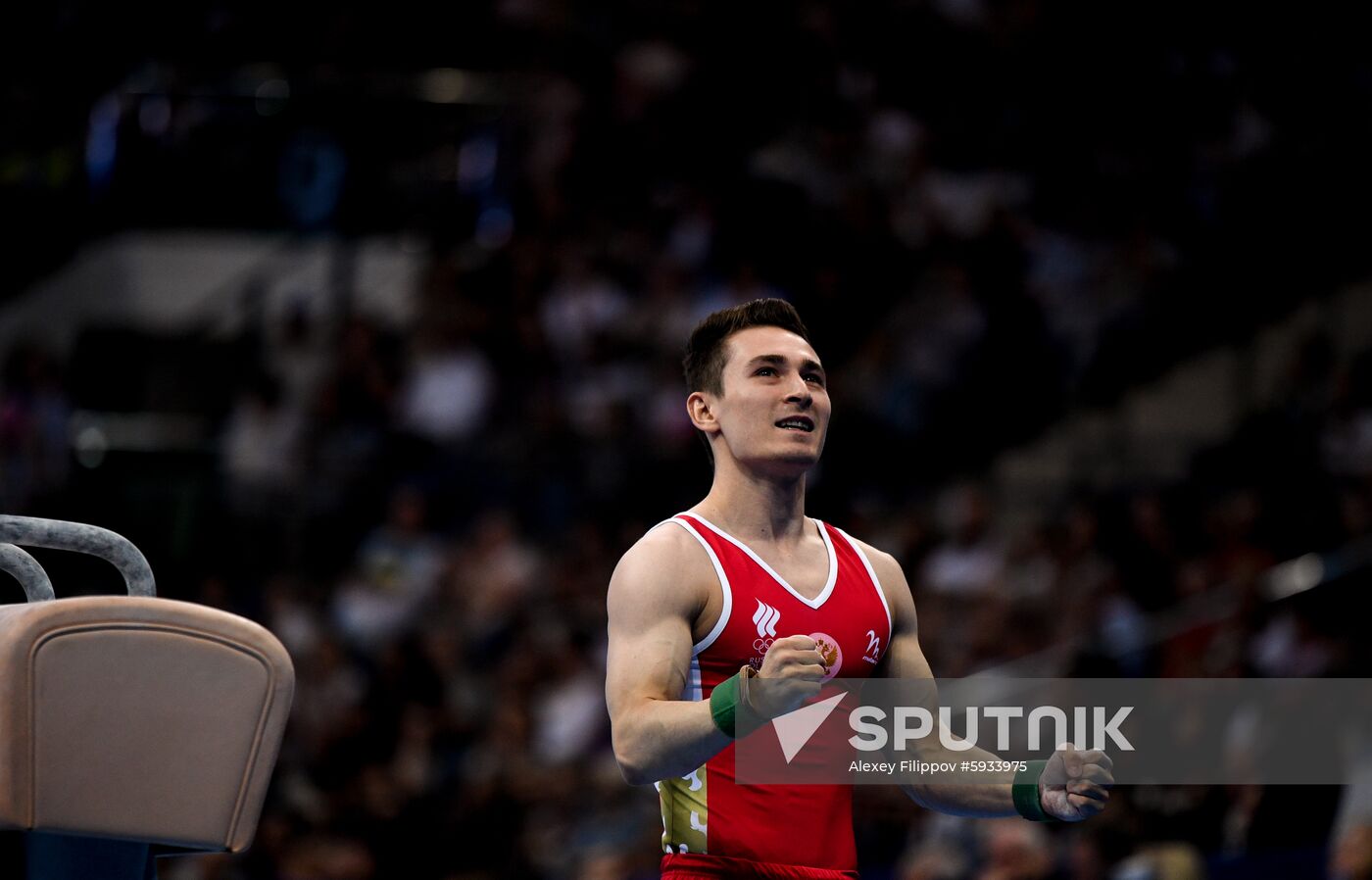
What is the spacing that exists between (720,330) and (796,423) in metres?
0.39

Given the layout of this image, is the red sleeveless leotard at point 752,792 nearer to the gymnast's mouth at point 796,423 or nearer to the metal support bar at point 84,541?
the gymnast's mouth at point 796,423

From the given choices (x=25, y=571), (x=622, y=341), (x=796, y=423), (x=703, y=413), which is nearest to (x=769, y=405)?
Answer: (x=796, y=423)

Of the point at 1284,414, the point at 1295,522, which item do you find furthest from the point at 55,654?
the point at 1284,414

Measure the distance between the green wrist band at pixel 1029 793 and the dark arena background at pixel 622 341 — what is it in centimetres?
431

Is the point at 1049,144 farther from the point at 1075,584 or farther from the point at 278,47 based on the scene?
the point at 278,47

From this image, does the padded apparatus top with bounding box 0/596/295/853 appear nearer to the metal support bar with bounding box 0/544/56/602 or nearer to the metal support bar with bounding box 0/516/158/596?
the metal support bar with bounding box 0/516/158/596

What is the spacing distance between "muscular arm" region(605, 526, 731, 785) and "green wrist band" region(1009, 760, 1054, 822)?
824 mm

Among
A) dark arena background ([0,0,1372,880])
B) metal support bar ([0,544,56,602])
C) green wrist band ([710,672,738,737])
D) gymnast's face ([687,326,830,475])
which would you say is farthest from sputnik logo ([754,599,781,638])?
dark arena background ([0,0,1372,880])

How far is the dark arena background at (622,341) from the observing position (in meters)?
10.3

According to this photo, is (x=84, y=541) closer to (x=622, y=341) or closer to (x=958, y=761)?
(x=958, y=761)

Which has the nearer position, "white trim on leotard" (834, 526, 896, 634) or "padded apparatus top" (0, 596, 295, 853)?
"padded apparatus top" (0, 596, 295, 853)

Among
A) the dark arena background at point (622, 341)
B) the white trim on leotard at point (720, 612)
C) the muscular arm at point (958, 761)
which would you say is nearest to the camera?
the muscular arm at point (958, 761)

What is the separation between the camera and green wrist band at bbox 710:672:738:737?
139 inches

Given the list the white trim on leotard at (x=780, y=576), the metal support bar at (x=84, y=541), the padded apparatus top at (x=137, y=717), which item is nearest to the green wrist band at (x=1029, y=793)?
the white trim on leotard at (x=780, y=576)
